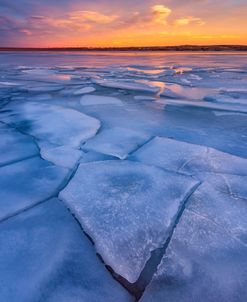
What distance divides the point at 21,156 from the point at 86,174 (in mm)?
631

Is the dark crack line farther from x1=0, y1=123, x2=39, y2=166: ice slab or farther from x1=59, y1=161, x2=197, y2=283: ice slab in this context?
x1=0, y1=123, x2=39, y2=166: ice slab

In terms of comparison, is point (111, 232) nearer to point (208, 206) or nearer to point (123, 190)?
point (123, 190)

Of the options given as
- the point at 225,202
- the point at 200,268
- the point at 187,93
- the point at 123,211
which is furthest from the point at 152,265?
the point at 187,93

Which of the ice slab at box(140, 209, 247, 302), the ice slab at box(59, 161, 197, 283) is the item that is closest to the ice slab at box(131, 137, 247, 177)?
the ice slab at box(59, 161, 197, 283)

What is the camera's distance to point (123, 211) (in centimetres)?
124

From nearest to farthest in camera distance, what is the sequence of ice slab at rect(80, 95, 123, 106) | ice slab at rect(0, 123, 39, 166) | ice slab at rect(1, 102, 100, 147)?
1. ice slab at rect(0, 123, 39, 166)
2. ice slab at rect(1, 102, 100, 147)
3. ice slab at rect(80, 95, 123, 106)

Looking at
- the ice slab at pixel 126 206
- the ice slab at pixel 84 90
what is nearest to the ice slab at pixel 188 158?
the ice slab at pixel 126 206

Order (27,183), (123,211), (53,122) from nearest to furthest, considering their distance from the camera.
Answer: (123,211) → (27,183) → (53,122)

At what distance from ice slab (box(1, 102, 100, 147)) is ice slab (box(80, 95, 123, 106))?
479 millimetres

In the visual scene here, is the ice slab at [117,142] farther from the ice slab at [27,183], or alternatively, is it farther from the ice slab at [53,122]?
the ice slab at [27,183]

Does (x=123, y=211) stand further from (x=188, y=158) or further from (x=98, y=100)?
(x=98, y=100)

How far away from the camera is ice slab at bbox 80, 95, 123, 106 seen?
11.6 feet

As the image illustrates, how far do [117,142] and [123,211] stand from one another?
38.0 inches

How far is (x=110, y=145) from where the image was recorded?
6.75 feet
